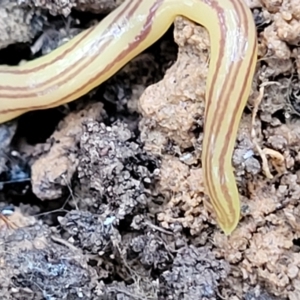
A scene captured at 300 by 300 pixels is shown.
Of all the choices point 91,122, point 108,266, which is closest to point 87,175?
point 91,122

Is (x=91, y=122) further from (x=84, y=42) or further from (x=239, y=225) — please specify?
(x=239, y=225)

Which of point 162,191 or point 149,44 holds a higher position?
point 149,44

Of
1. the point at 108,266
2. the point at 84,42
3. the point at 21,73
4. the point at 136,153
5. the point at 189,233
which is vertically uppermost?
the point at 84,42
